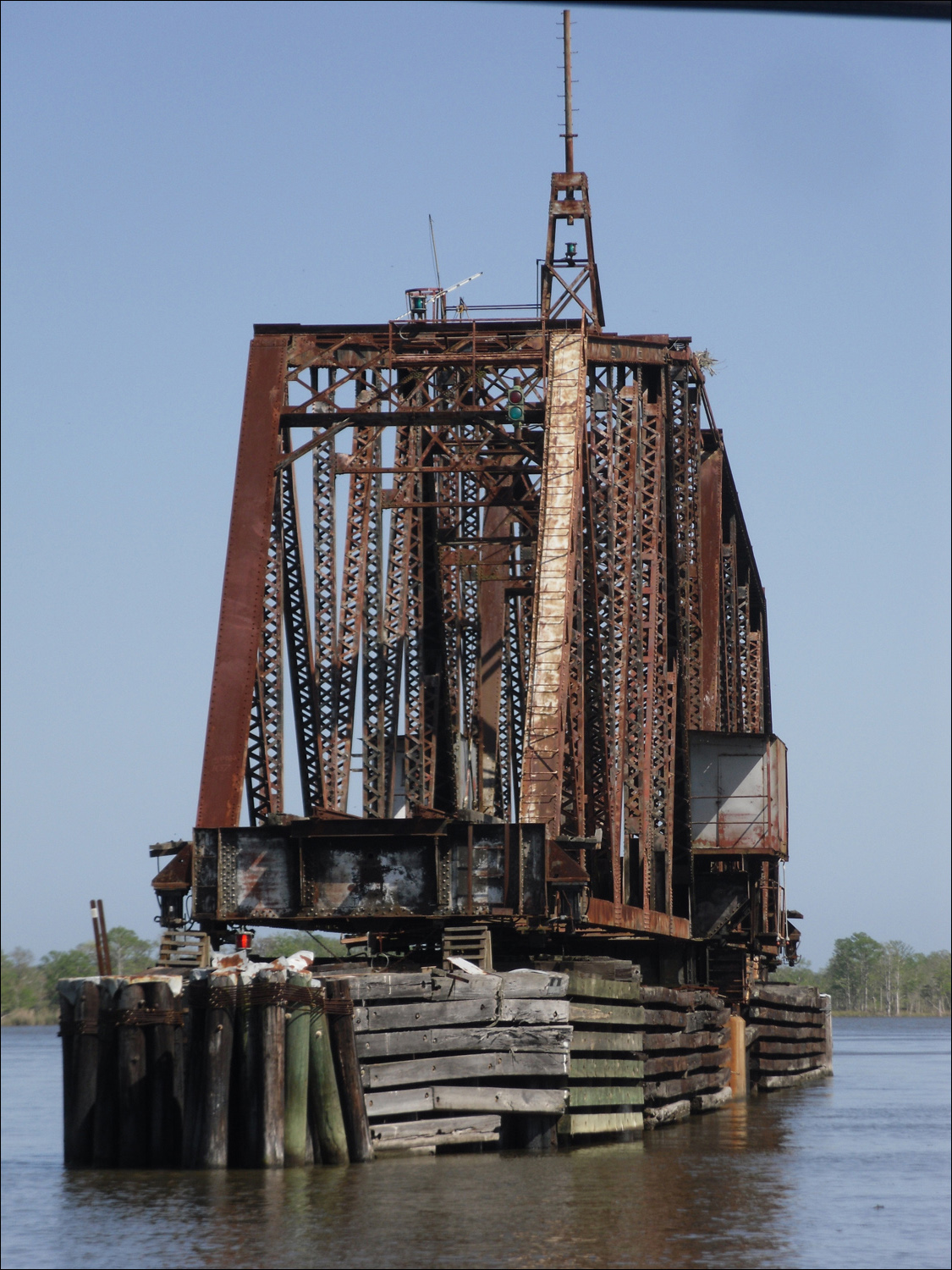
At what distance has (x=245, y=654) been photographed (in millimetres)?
24250

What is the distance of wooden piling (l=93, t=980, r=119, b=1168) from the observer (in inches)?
764

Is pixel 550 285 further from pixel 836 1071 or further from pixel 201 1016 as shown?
pixel 836 1071

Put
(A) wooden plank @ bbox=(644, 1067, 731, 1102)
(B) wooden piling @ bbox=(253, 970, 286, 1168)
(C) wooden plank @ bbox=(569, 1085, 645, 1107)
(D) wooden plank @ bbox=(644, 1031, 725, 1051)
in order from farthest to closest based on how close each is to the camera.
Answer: (A) wooden plank @ bbox=(644, 1067, 731, 1102) → (D) wooden plank @ bbox=(644, 1031, 725, 1051) → (C) wooden plank @ bbox=(569, 1085, 645, 1107) → (B) wooden piling @ bbox=(253, 970, 286, 1168)

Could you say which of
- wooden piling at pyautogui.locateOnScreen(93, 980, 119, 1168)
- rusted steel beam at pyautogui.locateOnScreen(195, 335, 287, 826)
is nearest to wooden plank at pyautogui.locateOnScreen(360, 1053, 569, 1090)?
wooden piling at pyautogui.locateOnScreen(93, 980, 119, 1168)

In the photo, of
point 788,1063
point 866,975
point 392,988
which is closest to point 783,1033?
point 788,1063

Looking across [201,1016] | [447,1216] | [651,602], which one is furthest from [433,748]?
[447,1216]

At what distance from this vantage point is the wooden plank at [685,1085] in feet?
86.9

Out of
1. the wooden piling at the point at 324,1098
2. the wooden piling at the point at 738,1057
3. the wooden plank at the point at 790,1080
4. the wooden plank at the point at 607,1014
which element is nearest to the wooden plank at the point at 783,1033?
the wooden plank at the point at 790,1080

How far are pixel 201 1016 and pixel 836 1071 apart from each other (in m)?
43.9

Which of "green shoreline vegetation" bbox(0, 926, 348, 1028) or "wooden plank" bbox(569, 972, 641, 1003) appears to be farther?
"green shoreline vegetation" bbox(0, 926, 348, 1028)

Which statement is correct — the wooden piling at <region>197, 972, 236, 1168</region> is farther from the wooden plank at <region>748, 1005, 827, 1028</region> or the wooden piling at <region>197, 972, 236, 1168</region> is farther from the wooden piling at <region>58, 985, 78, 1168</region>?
the wooden plank at <region>748, 1005, 827, 1028</region>

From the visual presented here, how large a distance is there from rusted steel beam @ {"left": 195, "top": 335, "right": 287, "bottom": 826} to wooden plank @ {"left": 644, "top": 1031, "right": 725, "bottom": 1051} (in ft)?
24.2

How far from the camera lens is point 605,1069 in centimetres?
2281

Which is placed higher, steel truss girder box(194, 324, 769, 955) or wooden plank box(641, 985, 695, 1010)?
steel truss girder box(194, 324, 769, 955)
